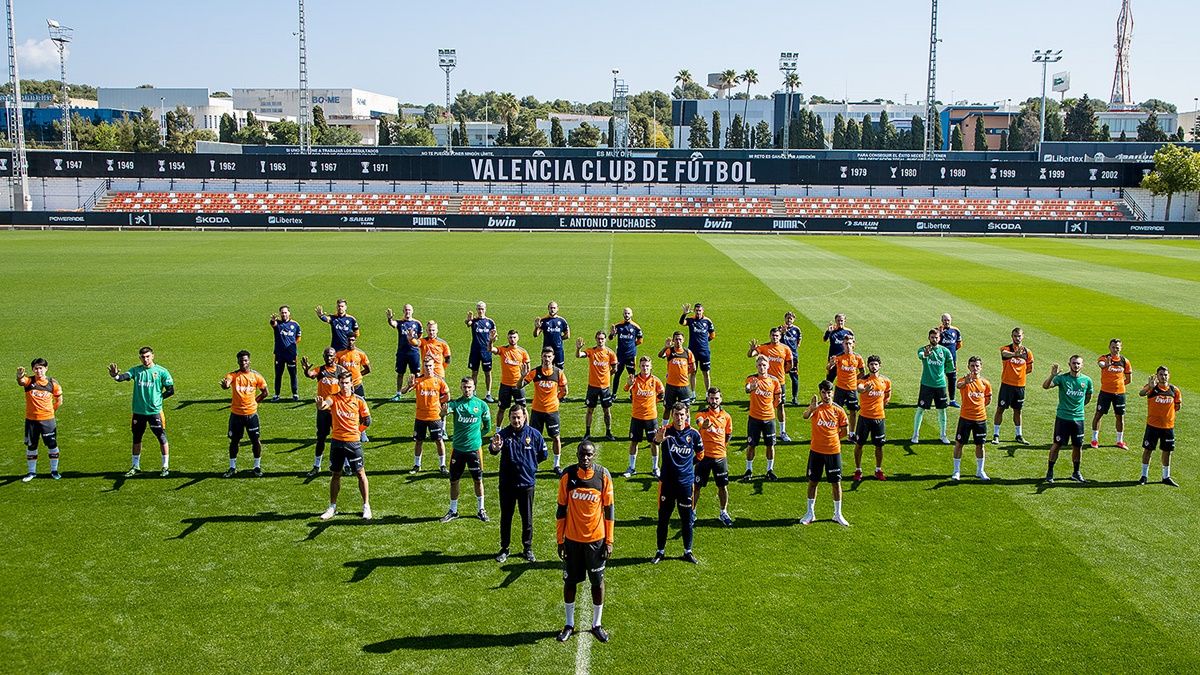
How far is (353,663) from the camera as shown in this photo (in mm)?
7848

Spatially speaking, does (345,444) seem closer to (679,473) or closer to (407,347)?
(679,473)

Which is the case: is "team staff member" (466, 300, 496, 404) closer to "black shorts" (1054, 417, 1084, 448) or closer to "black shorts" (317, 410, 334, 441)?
"black shorts" (317, 410, 334, 441)

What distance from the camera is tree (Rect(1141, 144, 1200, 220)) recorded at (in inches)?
2606

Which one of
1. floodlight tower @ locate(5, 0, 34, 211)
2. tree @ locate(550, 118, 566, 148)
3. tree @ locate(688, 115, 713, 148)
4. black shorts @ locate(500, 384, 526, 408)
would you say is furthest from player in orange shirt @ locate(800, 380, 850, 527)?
tree @ locate(550, 118, 566, 148)

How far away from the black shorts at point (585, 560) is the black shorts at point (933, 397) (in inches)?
333

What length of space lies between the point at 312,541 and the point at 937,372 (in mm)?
10205

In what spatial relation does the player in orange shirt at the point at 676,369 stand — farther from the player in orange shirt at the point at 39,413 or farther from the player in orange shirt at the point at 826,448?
the player in orange shirt at the point at 39,413

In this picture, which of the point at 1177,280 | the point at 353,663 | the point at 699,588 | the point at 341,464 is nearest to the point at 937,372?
the point at 699,588

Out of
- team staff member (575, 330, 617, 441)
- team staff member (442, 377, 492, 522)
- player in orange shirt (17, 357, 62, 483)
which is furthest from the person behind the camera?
team staff member (575, 330, 617, 441)

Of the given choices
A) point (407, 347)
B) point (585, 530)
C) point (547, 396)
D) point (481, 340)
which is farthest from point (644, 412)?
point (407, 347)

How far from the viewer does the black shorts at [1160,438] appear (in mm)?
12672

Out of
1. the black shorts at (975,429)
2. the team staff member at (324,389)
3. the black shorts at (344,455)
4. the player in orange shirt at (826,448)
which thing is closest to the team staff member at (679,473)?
the player in orange shirt at (826,448)

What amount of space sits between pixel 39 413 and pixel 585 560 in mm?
8816

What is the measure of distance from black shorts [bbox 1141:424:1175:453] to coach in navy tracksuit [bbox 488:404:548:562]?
29.9ft
